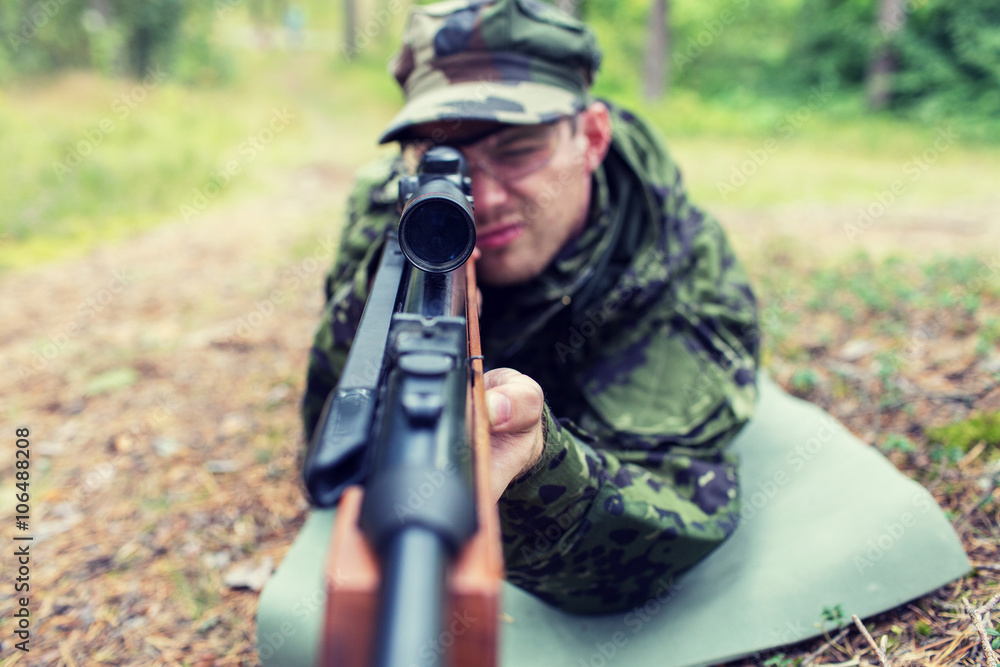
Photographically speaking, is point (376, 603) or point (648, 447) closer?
point (376, 603)

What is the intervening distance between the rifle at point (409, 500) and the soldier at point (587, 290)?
33.0 inches

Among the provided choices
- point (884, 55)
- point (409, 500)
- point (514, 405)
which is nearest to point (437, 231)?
point (514, 405)

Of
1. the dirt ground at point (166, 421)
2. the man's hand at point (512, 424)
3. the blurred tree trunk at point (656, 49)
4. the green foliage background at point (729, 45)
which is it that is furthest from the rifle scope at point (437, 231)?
the green foliage background at point (729, 45)

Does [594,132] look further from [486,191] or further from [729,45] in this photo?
[729,45]

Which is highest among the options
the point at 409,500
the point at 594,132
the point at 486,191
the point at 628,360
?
the point at 594,132

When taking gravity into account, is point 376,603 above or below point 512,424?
below

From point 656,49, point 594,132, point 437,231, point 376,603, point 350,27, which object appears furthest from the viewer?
point 350,27

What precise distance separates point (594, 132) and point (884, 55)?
15132 millimetres

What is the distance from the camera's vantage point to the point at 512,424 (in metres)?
1.34

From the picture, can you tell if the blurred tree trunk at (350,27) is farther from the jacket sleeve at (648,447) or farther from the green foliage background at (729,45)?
the jacket sleeve at (648,447)

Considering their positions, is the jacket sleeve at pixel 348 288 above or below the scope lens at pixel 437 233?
above

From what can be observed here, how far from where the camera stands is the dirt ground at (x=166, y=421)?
245 centimetres

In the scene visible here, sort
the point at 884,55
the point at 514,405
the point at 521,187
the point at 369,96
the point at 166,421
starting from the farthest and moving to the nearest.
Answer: the point at 369,96 < the point at 884,55 < the point at 166,421 < the point at 521,187 < the point at 514,405

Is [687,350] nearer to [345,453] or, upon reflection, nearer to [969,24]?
[345,453]
